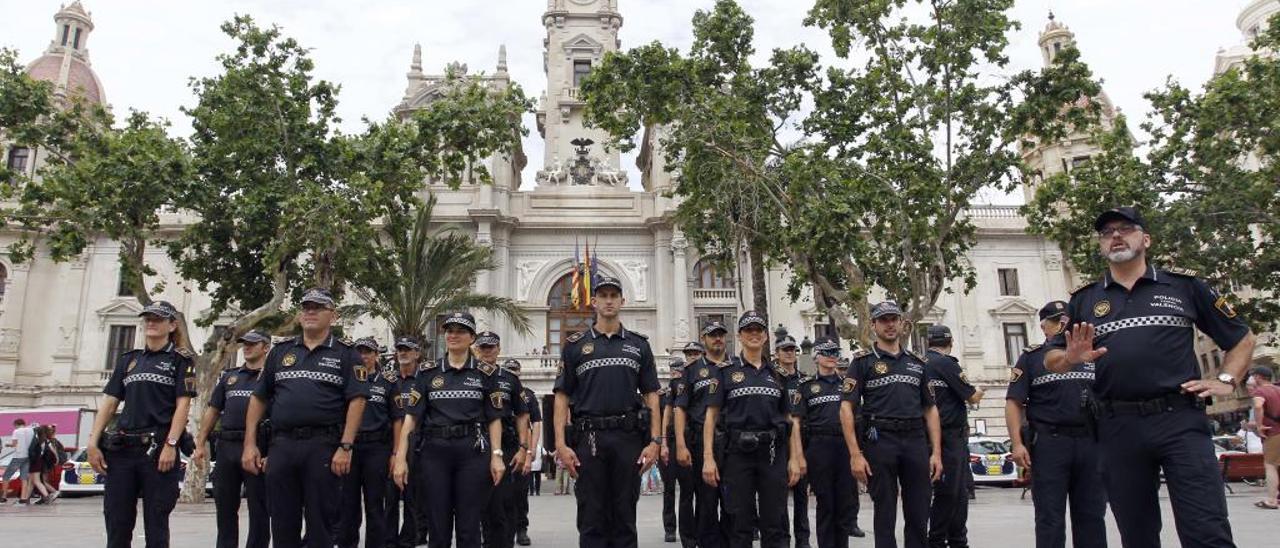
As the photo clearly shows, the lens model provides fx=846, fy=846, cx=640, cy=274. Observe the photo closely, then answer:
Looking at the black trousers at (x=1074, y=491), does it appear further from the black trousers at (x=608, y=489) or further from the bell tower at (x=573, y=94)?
the bell tower at (x=573, y=94)

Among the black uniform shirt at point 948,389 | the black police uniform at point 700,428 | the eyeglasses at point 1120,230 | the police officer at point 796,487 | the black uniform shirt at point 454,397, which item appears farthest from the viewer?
the police officer at point 796,487

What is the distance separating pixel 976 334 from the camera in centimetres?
3481

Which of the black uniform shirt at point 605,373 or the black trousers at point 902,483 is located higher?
the black uniform shirt at point 605,373

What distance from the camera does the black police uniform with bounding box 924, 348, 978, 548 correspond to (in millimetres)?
7051

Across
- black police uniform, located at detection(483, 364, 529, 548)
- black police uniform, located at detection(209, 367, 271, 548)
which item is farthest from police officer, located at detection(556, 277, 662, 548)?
black police uniform, located at detection(209, 367, 271, 548)

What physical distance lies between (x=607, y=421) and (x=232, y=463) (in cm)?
330

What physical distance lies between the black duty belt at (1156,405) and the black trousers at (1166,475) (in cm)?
2

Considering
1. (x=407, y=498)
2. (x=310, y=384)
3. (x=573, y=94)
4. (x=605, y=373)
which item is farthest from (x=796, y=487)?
(x=573, y=94)

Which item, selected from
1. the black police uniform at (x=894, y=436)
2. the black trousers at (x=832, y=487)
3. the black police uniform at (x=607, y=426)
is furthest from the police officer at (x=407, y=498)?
the black police uniform at (x=894, y=436)

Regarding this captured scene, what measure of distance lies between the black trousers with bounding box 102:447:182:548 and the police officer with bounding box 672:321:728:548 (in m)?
3.85

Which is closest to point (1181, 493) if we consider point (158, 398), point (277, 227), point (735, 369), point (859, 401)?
point (859, 401)

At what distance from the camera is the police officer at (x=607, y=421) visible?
5906 millimetres

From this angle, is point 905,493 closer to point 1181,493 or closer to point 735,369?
point 735,369

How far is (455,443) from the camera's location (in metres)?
6.08
